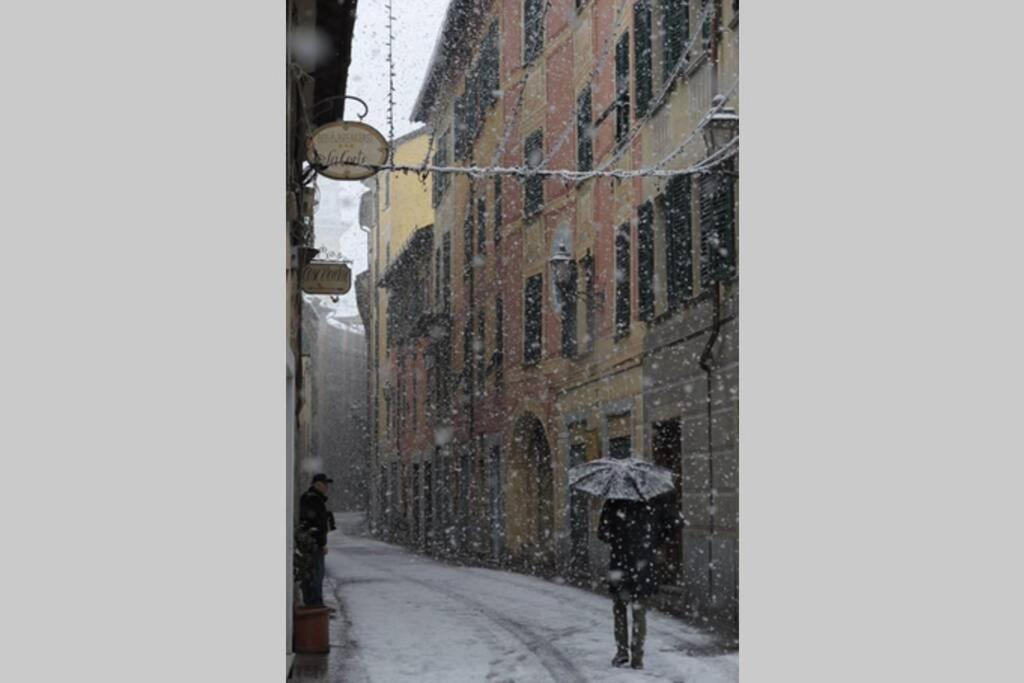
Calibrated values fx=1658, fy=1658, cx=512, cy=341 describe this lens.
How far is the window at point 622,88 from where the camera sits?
1145 centimetres

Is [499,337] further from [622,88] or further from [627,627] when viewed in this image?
[627,627]

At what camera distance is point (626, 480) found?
35.2ft

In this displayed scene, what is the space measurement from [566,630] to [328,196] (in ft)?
10.8

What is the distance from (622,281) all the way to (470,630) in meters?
2.69

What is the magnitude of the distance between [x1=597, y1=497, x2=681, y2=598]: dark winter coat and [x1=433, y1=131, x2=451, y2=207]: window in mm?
2343

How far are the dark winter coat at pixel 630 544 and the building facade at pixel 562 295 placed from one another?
33 cm

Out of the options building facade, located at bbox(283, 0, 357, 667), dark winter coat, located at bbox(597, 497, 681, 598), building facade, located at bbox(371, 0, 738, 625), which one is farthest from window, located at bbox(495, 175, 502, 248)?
dark winter coat, located at bbox(597, 497, 681, 598)

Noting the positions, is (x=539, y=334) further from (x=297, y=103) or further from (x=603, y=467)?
(x=297, y=103)

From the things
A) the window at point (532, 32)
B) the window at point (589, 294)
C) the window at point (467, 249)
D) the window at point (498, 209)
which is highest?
the window at point (532, 32)

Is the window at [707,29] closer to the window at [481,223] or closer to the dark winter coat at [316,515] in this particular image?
the window at [481,223]

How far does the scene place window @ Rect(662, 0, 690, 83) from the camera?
11547mm

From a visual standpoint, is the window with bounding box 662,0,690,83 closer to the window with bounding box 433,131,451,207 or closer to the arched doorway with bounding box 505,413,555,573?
the window with bounding box 433,131,451,207

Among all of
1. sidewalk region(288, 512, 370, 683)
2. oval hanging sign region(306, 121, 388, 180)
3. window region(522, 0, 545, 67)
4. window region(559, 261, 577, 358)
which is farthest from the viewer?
window region(559, 261, 577, 358)

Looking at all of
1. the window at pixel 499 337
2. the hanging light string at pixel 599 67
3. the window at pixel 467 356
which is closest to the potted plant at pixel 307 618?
the window at pixel 467 356
